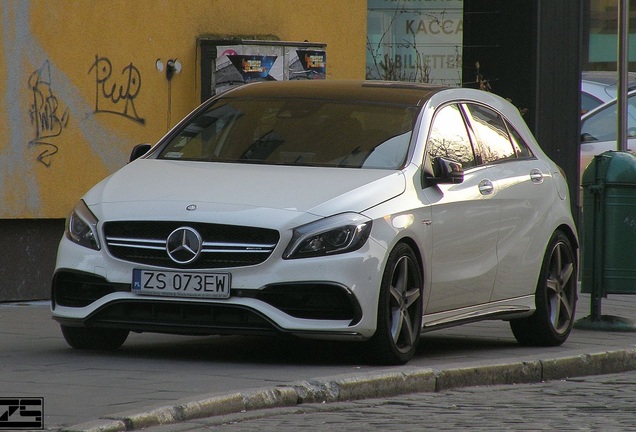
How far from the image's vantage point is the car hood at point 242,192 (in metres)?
8.23

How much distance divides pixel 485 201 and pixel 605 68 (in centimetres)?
1542

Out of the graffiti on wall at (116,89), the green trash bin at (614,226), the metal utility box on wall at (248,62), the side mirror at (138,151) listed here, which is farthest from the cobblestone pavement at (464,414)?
the metal utility box on wall at (248,62)

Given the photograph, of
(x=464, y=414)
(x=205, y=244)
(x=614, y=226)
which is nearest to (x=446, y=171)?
(x=205, y=244)

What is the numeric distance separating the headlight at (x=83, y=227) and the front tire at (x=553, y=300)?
316 centimetres

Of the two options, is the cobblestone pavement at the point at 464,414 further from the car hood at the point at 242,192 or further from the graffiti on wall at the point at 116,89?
the graffiti on wall at the point at 116,89

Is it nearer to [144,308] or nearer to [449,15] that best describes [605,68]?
[449,15]

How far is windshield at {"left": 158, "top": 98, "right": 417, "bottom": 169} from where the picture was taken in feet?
29.7

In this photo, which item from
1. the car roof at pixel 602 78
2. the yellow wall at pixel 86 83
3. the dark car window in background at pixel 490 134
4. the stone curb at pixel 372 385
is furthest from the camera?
the car roof at pixel 602 78

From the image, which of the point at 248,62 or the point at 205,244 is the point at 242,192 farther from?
the point at 248,62

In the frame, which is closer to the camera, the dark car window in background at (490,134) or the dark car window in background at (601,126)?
the dark car window in background at (490,134)

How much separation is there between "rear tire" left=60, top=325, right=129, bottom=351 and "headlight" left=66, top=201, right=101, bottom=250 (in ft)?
1.77
